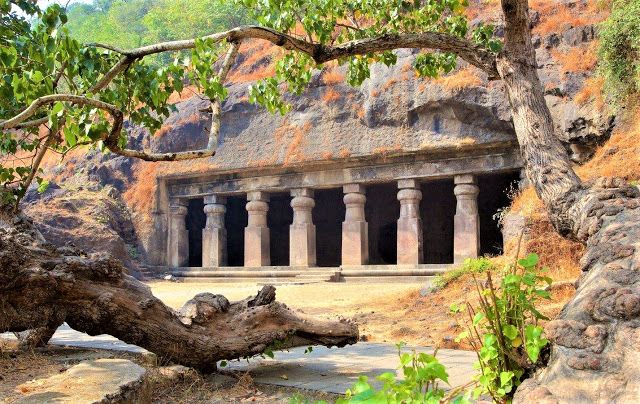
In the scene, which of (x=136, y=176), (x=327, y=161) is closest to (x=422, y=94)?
(x=327, y=161)

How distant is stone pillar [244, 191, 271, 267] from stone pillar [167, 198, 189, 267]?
92.7 inches

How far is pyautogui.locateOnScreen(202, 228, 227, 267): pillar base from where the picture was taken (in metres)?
18.2

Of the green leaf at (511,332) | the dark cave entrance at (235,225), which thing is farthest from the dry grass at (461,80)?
the green leaf at (511,332)

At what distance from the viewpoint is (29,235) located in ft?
15.9

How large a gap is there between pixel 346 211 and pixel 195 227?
6.51 meters

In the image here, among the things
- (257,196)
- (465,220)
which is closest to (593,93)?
(465,220)

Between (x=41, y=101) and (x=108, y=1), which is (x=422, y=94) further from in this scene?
(x=108, y=1)

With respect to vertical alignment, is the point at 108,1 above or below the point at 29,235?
above

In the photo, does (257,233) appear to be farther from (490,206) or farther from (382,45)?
(382,45)

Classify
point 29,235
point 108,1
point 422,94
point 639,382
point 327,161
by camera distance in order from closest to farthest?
point 639,382, point 29,235, point 422,94, point 327,161, point 108,1

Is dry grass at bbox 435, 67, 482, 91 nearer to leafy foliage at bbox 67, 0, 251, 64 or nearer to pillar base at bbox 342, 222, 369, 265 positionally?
pillar base at bbox 342, 222, 369, 265

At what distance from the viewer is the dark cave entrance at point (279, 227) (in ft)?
72.3

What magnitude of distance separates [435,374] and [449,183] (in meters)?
17.7

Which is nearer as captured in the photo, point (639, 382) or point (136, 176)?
point (639, 382)
